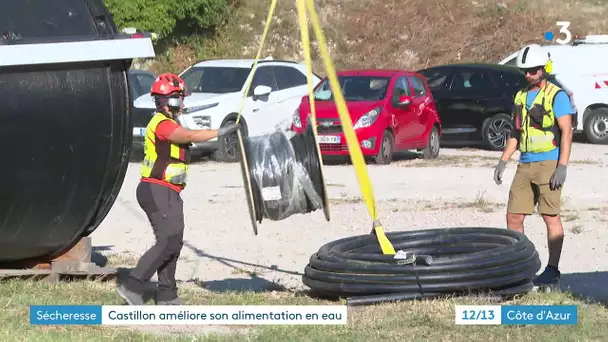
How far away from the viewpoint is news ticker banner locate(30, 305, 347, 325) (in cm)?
809

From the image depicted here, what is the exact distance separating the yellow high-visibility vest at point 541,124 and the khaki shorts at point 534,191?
0.47ft

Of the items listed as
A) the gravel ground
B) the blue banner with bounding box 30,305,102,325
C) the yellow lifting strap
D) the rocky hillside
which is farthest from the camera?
the rocky hillside

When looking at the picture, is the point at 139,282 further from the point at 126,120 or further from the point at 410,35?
the point at 410,35

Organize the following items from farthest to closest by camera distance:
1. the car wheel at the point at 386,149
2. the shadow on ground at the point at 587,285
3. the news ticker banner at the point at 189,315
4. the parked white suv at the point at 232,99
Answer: the parked white suv at the point at 232,99 < the car wheel at the point at 386,149 < the shadow on ground at the point at 587,285 < the news ticker banner at the point at 189,315

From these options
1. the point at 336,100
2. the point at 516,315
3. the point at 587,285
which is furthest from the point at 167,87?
the point at 587,285

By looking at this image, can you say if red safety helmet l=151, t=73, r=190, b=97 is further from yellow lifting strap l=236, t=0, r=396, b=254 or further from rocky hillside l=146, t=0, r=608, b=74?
rocky hillside l=146, t=0, r=608, b=74

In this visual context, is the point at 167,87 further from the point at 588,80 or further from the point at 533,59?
the point at 588,80

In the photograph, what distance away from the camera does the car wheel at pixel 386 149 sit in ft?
67.5

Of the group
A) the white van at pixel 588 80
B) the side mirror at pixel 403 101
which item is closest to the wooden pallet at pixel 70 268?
the side mirror at pixel 403 101

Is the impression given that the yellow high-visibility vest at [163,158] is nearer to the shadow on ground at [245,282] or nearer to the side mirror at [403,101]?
the shadow on ground at [245,282]

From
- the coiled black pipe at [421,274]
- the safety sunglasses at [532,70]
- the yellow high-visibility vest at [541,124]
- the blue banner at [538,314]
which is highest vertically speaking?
the safety sunglasses at [532,70]

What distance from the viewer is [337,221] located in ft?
45.0

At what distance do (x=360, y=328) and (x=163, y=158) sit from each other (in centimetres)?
198

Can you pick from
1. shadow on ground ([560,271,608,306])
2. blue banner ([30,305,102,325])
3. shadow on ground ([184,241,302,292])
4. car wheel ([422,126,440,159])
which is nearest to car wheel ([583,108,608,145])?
car wheel ([422,126,440,159])
